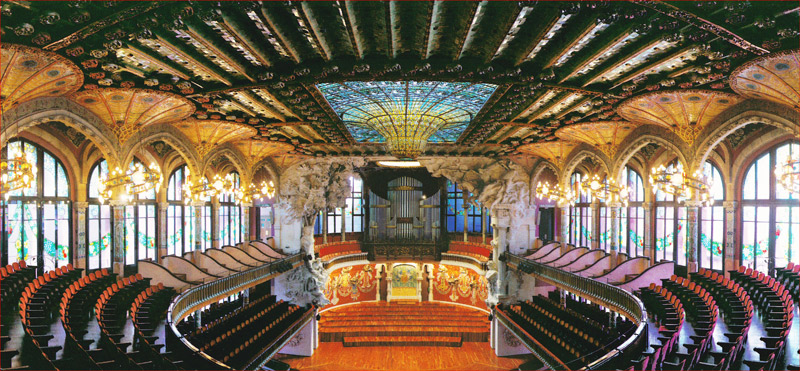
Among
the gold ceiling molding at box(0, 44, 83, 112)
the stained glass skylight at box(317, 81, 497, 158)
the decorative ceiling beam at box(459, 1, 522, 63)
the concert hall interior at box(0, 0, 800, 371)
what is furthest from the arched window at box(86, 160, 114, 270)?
the decorative ceiling beam at box(459, 1, 522, 63)

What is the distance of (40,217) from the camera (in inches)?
667

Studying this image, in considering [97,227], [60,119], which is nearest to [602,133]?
[60,119]

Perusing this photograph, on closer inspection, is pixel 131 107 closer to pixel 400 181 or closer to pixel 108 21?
pixel 108 21

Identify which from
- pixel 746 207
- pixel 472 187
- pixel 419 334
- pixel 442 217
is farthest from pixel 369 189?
pixel 746 207

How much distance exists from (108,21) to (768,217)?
65.1ft

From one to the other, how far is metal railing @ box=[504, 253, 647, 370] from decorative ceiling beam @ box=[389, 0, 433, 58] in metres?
6.68

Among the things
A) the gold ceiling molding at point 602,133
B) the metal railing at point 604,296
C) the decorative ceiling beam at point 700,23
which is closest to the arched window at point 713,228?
the gold ceiling molding at point 602,133

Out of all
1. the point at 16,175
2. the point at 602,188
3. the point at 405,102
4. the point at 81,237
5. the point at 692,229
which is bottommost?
the point at 81,237

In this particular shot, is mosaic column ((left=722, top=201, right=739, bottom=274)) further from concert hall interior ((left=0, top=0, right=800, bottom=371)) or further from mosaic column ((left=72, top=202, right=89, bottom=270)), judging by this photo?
Answer: mosaic column ((left=72, top=202, right=89, bottom=270))

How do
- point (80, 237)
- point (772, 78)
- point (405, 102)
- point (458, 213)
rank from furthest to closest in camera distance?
point (458, 213) < point (80, 237) < point (405, 102) < point (772, 78)

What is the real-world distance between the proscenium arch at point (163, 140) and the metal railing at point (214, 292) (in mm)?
A: 4084

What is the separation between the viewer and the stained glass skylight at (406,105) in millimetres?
10289

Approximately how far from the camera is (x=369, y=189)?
29875 millimetres

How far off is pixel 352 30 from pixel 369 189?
76.4 feet
